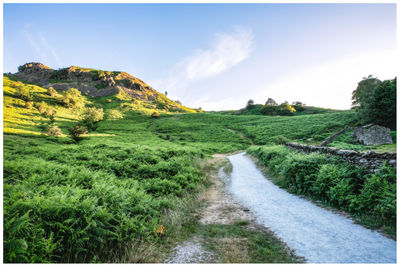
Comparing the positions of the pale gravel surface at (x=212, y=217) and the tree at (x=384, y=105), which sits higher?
the tree at (x=384, y=105)

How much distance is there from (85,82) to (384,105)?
165 metres

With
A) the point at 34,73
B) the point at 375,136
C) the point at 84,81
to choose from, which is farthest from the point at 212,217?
the point at 34,73

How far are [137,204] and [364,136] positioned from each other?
3704 cm

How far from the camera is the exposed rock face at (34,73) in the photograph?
137m

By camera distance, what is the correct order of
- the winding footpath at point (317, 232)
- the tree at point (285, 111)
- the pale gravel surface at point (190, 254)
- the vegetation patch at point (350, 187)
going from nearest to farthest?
the winding footpath at point (317, 232) → the pale gravel surface at point (190, 254) → the vegetation patch at point (350, 187) → the tree at point (285, 111)

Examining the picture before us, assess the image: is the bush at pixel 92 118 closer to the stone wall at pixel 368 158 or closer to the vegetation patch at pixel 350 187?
the vegetation patch at pixel 350 187

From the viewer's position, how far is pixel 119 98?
10700cm

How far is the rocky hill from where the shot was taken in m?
120

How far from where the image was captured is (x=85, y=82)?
13288 centimetres

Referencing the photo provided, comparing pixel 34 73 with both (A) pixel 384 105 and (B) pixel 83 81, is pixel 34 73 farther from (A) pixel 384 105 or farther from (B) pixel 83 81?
(A) pixel 384 105

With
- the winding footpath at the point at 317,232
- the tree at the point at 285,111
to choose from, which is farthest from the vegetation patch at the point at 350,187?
the tree at the point at 285,111

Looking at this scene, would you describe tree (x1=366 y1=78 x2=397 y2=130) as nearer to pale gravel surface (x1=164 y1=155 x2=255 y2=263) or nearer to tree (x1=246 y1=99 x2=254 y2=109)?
pale gravel surface (x1=164 y1=155 x2=255 y2=263)

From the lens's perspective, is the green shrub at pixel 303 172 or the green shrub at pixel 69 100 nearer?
the green shrub at pixel 303 172

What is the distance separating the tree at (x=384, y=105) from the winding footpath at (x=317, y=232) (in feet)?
134
